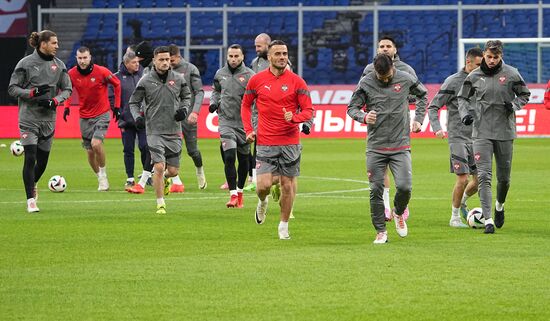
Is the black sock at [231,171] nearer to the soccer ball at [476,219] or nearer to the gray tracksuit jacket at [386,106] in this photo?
the soccer ball at [476,219]

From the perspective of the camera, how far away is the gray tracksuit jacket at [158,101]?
57.7ft

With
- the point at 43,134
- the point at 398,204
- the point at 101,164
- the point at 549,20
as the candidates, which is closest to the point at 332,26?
the point at 549,20

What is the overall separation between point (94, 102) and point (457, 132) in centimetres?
816

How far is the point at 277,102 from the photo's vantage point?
14.3 metres

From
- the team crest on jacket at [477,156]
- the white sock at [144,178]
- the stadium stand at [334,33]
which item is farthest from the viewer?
the stadium stand at [334,33]

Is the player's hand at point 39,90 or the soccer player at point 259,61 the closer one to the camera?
the player's hand at point 39,90

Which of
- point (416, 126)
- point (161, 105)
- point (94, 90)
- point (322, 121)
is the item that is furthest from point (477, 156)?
point (322, 121)

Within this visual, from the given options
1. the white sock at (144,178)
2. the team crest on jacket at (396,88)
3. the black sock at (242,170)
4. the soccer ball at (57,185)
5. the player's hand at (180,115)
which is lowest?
the soccer ball at (57,185)

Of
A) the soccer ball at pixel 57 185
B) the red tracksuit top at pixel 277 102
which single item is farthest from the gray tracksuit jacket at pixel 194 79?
the red tracksuit top at pixel 277 102

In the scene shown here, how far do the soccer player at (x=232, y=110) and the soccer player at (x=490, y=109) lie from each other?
4613mm

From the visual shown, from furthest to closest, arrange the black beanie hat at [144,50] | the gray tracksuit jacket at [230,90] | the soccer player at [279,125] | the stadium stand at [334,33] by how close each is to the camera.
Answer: the stadium stand at [334,33]
the black beanie hat at [144,50]
the gray tracksuit jacket at [230,90]
the soccer player at [279,125]

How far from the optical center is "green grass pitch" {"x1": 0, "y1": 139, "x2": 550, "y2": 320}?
371 inches

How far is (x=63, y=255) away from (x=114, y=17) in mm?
37114

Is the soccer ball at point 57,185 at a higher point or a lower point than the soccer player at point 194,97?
lower
